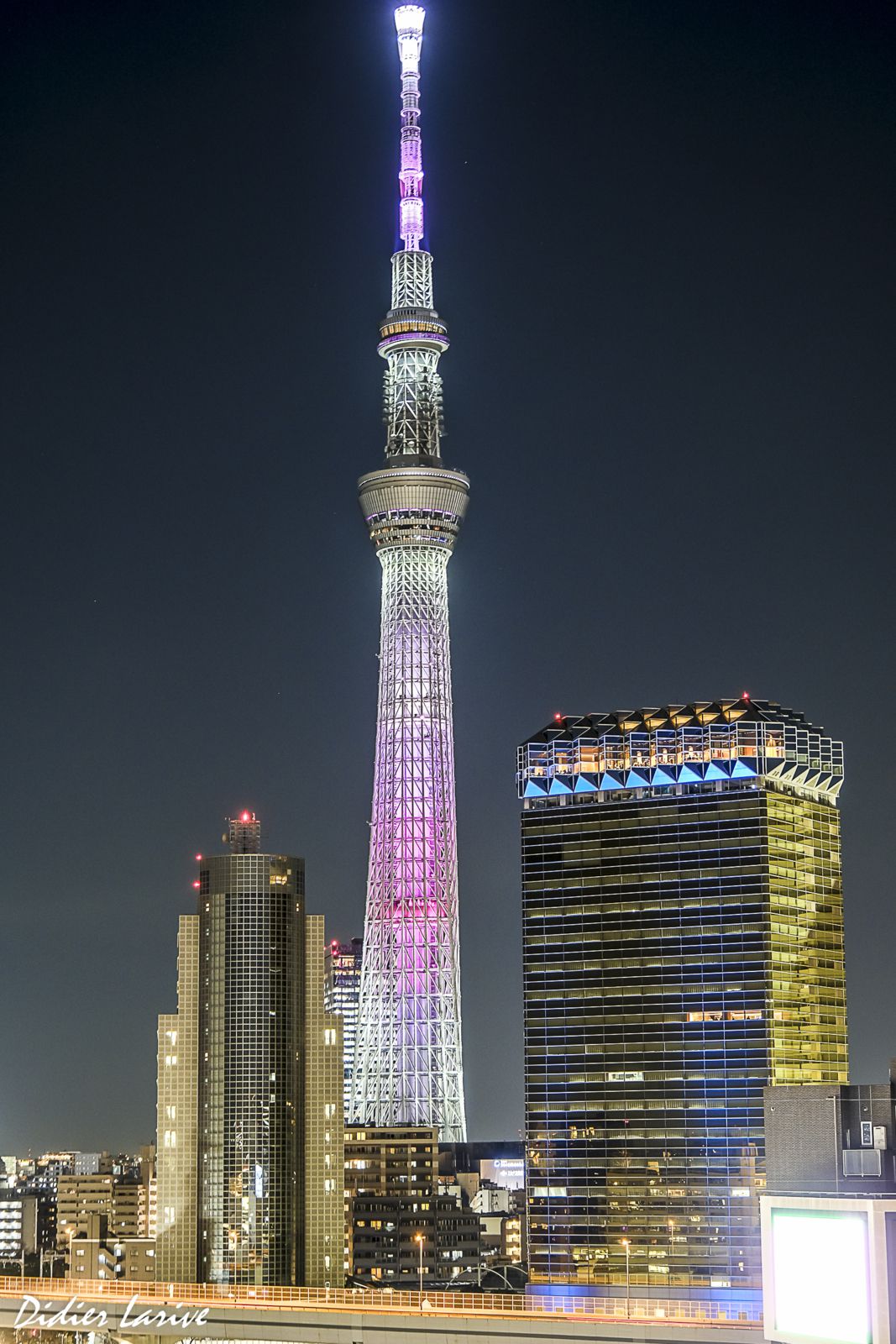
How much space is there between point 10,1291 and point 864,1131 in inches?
2808

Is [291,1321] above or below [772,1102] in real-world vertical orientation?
below

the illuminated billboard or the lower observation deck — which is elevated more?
the illuminated billboard

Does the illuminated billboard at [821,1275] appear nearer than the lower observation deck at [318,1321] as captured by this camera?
Yes

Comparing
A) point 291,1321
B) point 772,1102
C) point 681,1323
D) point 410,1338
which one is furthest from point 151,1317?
point 772,1102

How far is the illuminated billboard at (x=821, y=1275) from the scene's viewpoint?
298 ft

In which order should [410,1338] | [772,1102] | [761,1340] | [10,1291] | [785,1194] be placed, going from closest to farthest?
[785,1194] < [772,1102] < [761,1340] < [410,1338] < [10,1291]

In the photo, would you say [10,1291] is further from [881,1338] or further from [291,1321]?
[881,1338]

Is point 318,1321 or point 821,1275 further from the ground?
point 821,1275

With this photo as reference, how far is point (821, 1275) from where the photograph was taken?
303 ft

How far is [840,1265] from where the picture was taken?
91750 mm

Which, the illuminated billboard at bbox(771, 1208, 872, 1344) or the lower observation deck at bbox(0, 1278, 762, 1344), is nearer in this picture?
the illuminated billboard at bbox(771, 1208, 872, 1344)

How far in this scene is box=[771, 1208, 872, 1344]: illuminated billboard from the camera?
90.7 metres

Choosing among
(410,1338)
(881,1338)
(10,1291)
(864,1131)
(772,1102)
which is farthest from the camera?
(10,1291)

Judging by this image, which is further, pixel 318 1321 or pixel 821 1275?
pixel 318 1321
